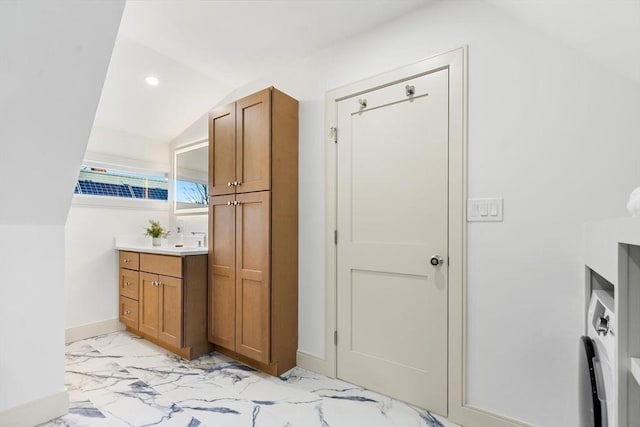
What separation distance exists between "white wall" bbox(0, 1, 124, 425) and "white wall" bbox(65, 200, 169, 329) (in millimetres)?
1364

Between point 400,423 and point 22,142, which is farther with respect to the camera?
point 400,423

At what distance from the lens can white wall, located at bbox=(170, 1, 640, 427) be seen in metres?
1.39

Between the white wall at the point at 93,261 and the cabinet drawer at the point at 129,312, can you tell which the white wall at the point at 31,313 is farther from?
the white wall at the point at 93,261

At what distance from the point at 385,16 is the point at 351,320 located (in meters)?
1.96

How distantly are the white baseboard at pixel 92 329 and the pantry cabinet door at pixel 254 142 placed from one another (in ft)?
6.58

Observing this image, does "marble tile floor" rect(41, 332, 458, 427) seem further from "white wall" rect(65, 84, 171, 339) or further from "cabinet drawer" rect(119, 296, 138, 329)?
"white wall" rect(65, 84, 171, 339)

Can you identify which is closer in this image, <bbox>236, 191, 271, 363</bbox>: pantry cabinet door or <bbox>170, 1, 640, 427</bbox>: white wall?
<bbox>170, 1, 640, 427</bbox>: white wall

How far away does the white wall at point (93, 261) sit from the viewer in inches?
115

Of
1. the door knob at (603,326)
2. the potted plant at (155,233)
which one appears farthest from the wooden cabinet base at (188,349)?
the door knob at (603,326)

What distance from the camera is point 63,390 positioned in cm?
180

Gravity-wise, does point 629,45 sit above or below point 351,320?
above

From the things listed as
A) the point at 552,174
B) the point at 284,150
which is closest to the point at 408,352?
the point at 552,174

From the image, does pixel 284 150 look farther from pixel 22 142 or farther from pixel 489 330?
pixel 489 330

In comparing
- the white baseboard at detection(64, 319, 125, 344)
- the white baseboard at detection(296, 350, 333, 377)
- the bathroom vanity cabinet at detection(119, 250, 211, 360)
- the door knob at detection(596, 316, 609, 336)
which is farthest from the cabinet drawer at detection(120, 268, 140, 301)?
the door knob at detection(596, 316, 609, 336)
